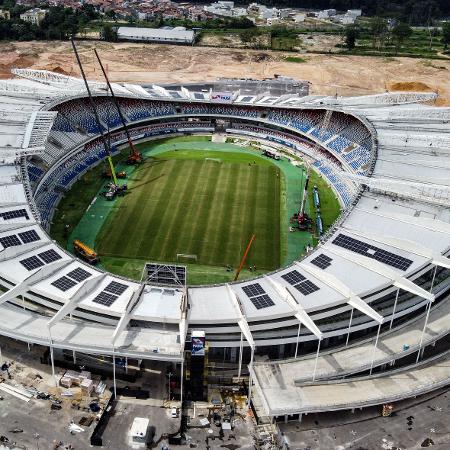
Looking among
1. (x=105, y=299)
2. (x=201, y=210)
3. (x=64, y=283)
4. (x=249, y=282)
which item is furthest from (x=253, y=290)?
(x=201, y=210)

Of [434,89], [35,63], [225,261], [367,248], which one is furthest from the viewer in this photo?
[35,63]

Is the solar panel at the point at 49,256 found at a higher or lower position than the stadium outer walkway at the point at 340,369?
higher

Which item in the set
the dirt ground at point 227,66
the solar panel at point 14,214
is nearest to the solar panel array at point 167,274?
the solar panel at point 14,214

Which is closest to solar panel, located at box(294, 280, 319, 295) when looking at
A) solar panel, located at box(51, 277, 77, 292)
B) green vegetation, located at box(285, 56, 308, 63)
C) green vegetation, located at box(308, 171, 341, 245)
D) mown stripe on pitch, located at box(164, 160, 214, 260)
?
mown stripe on pitch, located at box(164, 160, 214, 260)

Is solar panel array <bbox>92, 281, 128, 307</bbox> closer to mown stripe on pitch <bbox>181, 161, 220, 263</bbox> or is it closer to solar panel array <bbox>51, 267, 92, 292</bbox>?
solar panel array <bbox>51, 267, 92, 292</bbox>

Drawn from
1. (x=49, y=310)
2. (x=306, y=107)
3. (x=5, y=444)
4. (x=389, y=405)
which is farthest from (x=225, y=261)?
(x=306, y=107)

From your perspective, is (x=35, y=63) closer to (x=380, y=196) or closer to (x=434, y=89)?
(x=434, y=89)

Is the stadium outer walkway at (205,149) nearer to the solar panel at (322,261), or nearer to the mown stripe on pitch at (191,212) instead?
the mown stripe on pitch at (191,212)
